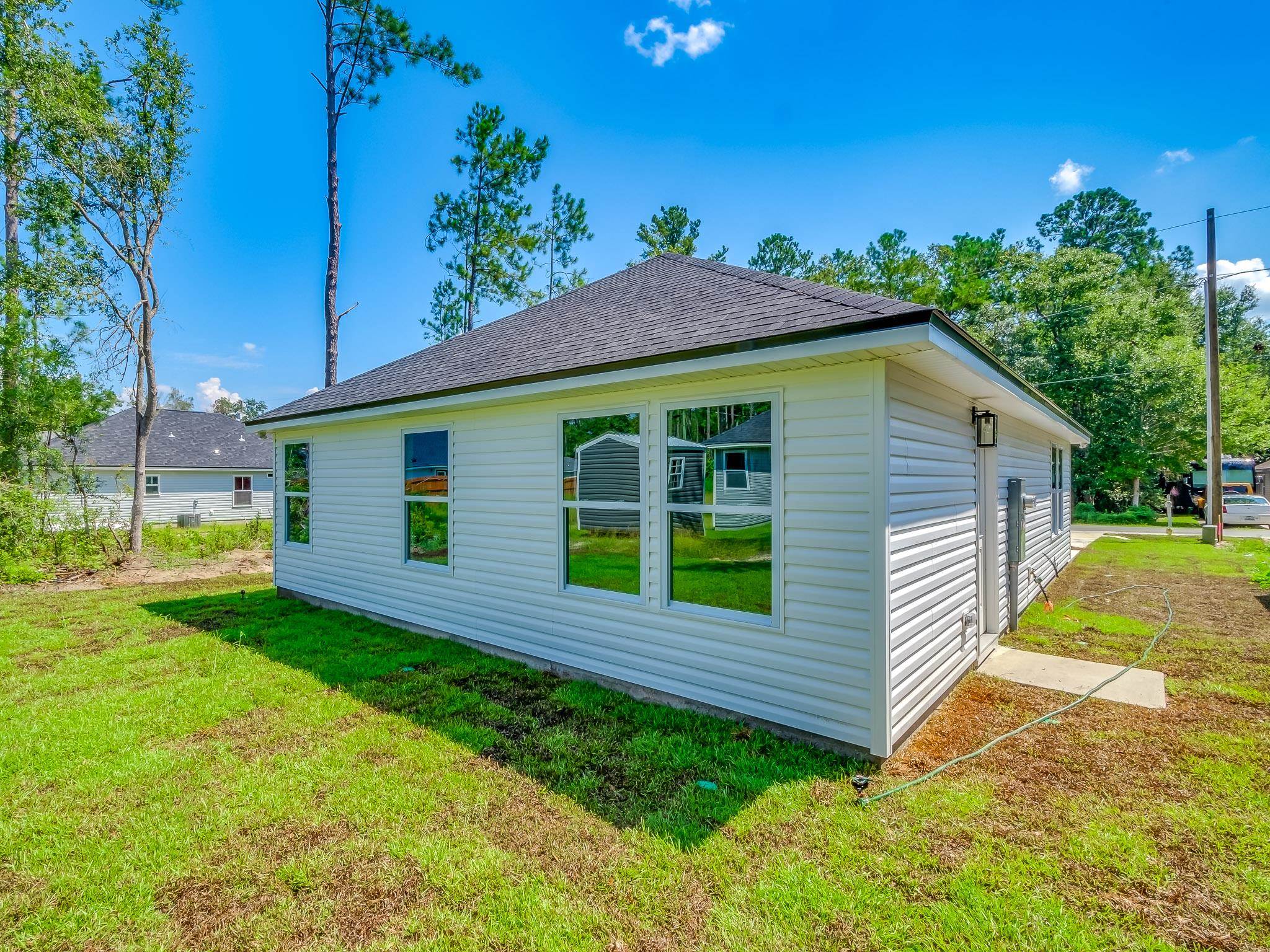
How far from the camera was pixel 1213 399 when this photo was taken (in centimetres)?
1492

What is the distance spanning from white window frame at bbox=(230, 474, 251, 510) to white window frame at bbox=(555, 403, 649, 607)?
82.6 ft

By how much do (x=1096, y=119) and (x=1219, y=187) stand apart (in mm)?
9284

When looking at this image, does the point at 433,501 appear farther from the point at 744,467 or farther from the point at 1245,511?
the point at 1245,511

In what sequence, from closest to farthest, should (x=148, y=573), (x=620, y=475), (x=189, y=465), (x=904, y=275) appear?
(x=620, y=475) < (x=148, y=573) < (x=189, y=465) < (x=904, y=275)

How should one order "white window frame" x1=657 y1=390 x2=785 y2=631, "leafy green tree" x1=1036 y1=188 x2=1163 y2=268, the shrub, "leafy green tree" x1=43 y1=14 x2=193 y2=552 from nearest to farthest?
1. "white window frame" x1=657 y1=390 x2=785 y2=631
2. "leafy green tree" x1=43 y1=14 x2=193 y2=552
3. the shrub
4. "leafy green tree" x1=1036 y1=188 x2=1163 y2=268

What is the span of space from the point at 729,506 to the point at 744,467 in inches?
13.5

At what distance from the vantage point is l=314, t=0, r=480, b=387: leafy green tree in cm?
1331

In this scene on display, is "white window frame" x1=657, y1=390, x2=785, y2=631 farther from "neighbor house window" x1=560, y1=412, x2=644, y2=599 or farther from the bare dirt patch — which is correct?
the bare dirt patch

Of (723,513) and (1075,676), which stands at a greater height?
(723,513)

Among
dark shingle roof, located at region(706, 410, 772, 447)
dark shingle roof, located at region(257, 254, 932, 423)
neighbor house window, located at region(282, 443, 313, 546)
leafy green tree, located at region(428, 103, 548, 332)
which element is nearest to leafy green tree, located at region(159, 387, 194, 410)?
leafy green tree, located at region(428, 103, 548, 332)

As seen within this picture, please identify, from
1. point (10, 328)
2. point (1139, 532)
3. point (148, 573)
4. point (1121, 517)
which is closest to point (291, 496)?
point (148, 573)

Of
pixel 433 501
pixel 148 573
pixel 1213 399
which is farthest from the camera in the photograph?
pixel 1213 399

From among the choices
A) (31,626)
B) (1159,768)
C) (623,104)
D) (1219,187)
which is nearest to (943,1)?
(623,104)

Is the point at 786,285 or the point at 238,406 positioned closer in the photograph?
the point at 786,285
